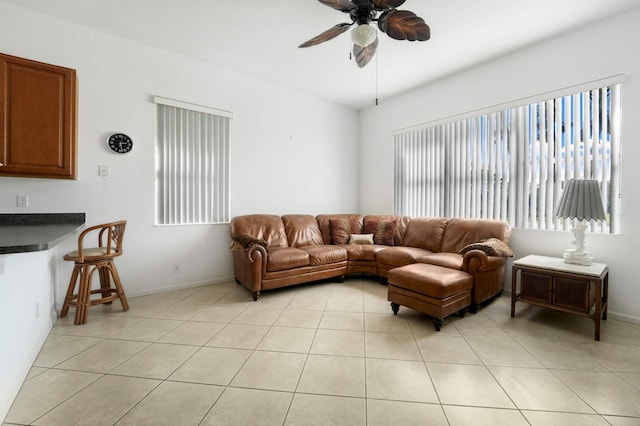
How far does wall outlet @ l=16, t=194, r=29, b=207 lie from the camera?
101 inches

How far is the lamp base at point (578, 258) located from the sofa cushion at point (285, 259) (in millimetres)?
2781

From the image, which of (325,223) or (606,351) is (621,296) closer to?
(606,351)

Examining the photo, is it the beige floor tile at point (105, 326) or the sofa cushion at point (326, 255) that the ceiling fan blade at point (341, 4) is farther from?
the beige floor tile at point (105, 326)

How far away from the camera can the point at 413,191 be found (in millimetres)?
4664

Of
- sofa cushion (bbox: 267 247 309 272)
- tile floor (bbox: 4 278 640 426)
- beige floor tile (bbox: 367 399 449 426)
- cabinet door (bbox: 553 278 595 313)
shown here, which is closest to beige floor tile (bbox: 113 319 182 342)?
tile floor (bbox: 4 278 640 426)

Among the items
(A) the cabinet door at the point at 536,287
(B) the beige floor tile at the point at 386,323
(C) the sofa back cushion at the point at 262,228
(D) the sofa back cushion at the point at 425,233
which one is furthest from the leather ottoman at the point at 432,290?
(C) the sofa back cushion at the point at 262,228

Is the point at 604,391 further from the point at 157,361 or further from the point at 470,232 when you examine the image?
the point at 157,361

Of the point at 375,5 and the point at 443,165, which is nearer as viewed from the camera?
the point at 375,5

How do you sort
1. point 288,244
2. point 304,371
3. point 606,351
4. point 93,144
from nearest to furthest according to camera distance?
point 304,371
point 606,351
point 93,144
point 288,244

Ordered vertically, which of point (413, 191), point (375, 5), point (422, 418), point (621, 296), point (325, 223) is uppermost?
point (375, 5)

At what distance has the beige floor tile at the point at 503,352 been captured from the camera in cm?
189

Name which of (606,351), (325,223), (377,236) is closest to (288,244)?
(325,223)

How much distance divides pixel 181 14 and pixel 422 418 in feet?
12.6

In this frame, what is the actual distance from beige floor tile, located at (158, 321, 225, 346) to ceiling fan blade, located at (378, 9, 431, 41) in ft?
9.88
